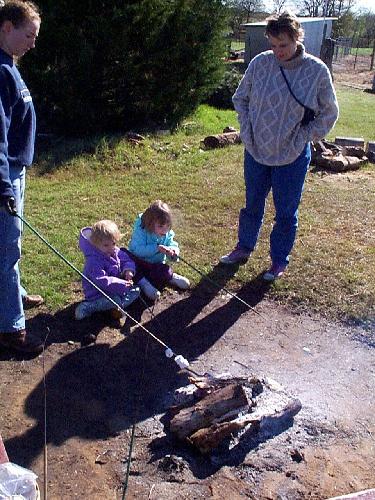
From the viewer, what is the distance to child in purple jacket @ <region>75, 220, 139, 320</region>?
400cm

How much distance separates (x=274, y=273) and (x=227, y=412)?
6.48ft

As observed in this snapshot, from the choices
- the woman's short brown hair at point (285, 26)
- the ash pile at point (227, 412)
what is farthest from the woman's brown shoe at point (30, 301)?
the woman's short brown hair at point (285, 26)

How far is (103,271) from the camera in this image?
13.3ft

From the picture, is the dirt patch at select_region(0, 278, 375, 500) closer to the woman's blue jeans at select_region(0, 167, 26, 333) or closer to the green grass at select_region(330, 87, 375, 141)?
the woman's blue jeans at select_region(0, 167, 26, 333)

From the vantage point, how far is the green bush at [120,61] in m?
8.66

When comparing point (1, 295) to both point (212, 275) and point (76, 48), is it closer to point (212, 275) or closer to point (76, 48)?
point (212, 275)

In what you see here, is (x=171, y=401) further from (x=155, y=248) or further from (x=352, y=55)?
(x=352, y=55)

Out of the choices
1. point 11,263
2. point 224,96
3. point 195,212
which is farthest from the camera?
point 224,96

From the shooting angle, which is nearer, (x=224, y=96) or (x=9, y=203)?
(x=9, y=203)

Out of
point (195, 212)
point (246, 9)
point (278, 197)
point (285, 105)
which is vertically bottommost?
point (195, 212)

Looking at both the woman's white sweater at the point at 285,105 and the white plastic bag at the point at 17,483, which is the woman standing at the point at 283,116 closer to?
the woman's white sweater at the point at 285,105

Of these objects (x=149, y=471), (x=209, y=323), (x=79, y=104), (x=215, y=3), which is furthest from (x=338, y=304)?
(x=215, y=3)

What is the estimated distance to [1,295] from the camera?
3447 mm

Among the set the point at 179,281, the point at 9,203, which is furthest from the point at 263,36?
the point at 9,203
